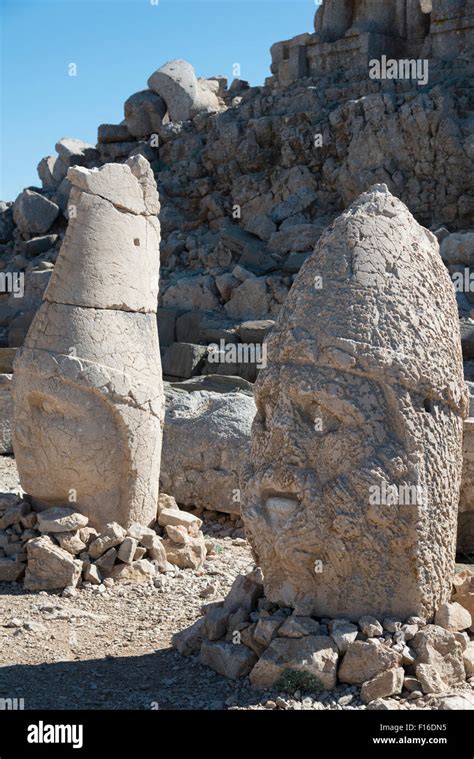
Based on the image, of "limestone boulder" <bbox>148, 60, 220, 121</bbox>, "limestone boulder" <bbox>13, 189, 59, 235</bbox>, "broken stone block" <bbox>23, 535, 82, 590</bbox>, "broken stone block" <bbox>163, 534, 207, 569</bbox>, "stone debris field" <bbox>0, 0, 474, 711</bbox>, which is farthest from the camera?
"limestone boulder" <bbox>148, 60, 220, 121</bbox>

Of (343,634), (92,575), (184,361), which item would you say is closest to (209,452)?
(92,575)

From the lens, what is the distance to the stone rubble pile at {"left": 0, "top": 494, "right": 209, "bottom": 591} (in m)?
6.15

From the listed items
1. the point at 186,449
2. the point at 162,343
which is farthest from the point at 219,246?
the point at 186,449

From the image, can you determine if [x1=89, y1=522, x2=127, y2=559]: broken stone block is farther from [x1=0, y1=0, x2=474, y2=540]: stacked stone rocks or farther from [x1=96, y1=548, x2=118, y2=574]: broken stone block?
[x1=0, y1=0, x2=474, y2=540]: stacked stone rocks

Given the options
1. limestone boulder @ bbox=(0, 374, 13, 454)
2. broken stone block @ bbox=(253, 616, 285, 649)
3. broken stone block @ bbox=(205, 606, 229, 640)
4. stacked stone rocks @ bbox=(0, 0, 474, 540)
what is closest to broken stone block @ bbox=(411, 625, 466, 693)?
broken stone block @ bbox=(253, 616, 285, 649)

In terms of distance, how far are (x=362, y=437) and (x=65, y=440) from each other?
2.88 metres

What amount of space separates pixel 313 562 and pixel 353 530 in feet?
0.85

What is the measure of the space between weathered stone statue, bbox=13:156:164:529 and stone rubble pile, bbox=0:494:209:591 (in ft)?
0.59

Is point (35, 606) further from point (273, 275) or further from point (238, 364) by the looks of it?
point (273, 275)

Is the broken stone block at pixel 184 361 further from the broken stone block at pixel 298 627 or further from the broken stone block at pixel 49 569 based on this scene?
the broken stone block at pixel 298 627

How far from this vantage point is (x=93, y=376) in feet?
21.0

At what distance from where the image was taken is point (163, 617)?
18.5 feet

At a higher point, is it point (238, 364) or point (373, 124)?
point (373, 124)
